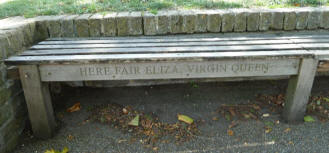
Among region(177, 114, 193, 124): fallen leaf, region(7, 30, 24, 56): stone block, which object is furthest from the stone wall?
region(177, 114, 193, 124): fallen leaf

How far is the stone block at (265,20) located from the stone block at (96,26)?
1.66 metres

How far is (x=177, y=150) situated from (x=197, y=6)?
6.03 ft

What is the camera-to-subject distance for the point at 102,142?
2.22 m

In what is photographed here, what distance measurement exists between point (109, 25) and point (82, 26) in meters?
0.28

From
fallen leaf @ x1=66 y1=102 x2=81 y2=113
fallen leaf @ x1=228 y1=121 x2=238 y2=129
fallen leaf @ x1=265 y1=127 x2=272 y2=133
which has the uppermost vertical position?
fallen leaf @ x1=66 y1=102 x2=81 y2=113

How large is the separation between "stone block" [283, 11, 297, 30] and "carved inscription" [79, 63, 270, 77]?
36.3 inches

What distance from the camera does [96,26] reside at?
2643 millimetres

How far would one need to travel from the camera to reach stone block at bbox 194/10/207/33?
2672 mm

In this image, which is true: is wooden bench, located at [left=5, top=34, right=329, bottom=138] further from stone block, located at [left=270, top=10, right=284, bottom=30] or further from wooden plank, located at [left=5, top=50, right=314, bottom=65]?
stone block, located at [left=270, top=10, right=284, bottom=30]

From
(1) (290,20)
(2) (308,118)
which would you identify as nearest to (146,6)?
(1) (290,20)

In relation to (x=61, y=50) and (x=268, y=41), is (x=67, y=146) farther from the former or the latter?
(x=268, y=41)

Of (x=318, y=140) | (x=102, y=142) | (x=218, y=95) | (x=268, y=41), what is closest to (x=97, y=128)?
(x=102, y=142)

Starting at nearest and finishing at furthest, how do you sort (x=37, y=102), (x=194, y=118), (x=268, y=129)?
(x=37, y=102) → (x=268, y=129) → (x=194, y=118)

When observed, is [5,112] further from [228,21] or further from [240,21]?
[240,21]
